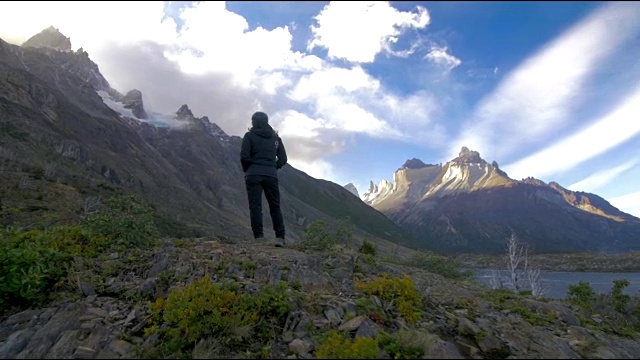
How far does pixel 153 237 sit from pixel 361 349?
24.1ft

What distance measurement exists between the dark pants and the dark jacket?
0.20 m

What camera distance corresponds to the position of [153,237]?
9992 mm

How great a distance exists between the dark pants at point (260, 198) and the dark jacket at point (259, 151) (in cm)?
20

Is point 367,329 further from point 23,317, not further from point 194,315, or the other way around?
point 23,317

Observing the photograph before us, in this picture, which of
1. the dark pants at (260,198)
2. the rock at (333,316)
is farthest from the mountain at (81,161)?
the rock at (333,316)

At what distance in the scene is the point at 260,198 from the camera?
11.2 meters

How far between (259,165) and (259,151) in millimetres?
398

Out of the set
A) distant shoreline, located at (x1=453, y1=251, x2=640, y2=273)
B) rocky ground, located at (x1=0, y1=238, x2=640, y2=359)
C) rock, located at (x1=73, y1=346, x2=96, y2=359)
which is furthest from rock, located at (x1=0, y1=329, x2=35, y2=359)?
distant shoreline, located at (x1=453, y1=251, x2=640, y2=273)

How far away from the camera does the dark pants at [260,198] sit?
11.1m

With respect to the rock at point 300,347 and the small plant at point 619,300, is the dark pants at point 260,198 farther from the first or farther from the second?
the small plant at point 619,300

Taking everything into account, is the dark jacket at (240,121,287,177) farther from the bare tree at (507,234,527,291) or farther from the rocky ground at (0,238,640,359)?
the bare tree at (507,234,527,291)

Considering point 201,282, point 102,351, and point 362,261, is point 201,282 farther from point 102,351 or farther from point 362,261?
point 362,261

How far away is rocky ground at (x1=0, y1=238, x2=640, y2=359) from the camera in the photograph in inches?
196

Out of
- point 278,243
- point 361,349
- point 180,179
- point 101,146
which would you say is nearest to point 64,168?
point 101,146
